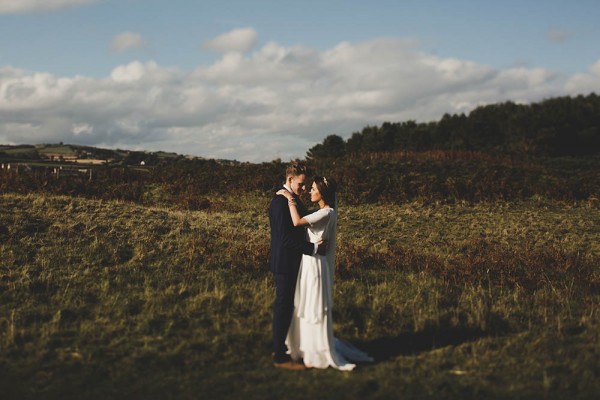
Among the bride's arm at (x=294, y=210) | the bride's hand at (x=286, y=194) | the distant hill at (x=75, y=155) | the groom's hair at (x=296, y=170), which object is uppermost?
the distant hill at (x=75, y=155)

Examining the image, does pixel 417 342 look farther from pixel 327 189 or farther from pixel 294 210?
pixel 294 210

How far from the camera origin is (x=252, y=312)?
8.95 metres

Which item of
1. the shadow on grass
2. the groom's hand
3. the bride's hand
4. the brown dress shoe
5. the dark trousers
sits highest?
the bride's hand

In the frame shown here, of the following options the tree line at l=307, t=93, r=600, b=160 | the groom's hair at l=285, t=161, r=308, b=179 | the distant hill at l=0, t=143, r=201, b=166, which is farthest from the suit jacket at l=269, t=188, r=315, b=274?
the tree line at l=307, t=93, r=600, b=160

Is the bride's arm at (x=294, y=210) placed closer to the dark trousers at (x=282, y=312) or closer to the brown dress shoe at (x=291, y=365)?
the dark trousers at (x=282, y=312)

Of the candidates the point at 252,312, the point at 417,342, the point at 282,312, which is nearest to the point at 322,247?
the point at 282,312

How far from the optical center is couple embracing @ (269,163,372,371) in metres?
6.73

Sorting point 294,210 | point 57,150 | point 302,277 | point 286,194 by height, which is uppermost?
point 57,150

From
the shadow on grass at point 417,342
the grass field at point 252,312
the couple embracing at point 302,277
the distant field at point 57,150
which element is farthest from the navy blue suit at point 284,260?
the distant field at point 57,150

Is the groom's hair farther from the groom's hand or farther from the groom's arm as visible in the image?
the groom's hand

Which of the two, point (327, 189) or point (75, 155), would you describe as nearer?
point (327, 189)

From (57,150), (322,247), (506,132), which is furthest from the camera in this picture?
(57,150)

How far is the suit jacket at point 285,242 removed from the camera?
672cm

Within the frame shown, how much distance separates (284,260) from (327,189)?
113 centimetres
